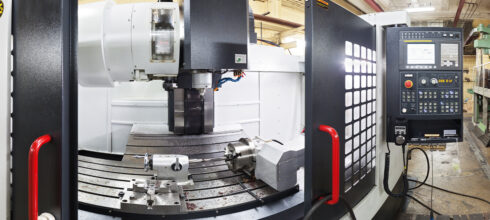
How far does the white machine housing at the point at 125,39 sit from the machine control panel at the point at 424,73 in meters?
1.25

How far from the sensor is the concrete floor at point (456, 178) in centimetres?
210

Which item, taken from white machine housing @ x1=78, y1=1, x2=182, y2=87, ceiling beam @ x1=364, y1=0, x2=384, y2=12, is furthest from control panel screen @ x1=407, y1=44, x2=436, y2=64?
ceiling beam @ x1=364, y1=0, x2=384, y2=12

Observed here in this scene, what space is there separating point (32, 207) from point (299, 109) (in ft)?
9.92

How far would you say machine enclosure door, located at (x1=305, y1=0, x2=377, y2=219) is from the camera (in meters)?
0.99

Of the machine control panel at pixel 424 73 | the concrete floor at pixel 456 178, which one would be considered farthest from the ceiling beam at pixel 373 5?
the machine control panel at pixel 424 73

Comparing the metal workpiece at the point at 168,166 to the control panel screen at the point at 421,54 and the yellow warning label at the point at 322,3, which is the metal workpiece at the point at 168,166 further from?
the control panel screen at the point at 421,54

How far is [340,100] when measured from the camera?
1177mm

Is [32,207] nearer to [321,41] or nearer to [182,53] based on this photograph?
[182,53]

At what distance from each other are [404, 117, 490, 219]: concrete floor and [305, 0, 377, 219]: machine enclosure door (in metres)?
0.90

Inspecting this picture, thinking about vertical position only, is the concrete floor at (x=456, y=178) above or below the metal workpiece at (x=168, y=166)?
below

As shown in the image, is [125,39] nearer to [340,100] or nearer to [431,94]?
[340,100]

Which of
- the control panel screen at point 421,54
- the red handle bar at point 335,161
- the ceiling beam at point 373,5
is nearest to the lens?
the red handle bar at point 335,161

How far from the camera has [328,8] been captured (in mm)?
1059

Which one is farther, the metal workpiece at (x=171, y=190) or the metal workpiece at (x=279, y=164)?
the metal workpiece at (x=279, y=164)
